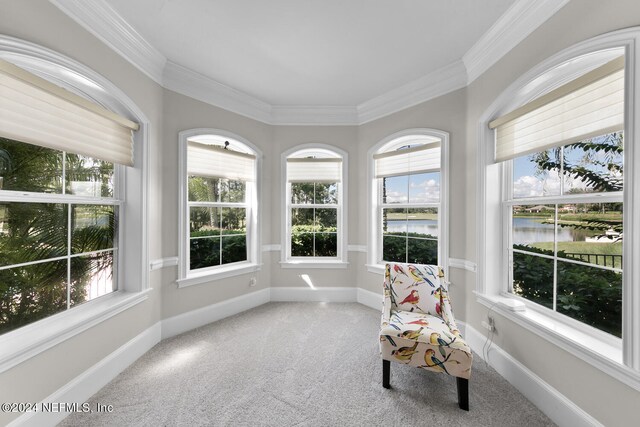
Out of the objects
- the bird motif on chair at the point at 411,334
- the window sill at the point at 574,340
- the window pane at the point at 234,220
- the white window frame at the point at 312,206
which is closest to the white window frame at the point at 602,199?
the window sill at the point at 574,340

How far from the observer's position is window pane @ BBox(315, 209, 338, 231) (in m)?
3.71

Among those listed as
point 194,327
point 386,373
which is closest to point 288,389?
point 386,373

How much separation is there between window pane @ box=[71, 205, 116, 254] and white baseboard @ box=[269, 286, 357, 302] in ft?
6.74

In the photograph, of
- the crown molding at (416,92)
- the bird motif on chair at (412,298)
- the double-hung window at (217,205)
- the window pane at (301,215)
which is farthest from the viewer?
the window pane at (301,215)

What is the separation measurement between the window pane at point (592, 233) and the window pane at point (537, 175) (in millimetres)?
185

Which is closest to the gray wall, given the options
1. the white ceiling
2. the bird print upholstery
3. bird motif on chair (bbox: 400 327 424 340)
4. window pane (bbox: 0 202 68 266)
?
the white ceiling

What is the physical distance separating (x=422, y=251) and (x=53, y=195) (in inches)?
131

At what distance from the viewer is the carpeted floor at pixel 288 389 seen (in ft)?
5.19

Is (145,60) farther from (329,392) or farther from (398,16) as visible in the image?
(329,392)

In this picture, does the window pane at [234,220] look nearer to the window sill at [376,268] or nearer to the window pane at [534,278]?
the window sill at [376,268]

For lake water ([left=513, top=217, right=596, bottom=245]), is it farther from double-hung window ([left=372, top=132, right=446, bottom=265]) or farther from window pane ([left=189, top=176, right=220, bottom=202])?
window pane ([left=189, top=176, right=220, bottom=202])

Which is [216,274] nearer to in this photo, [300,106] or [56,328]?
[56,328]

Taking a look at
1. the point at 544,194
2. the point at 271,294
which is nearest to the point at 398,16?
the point at 544,194

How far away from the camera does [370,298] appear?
343cm
